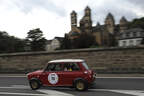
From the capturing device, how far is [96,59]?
43.5 feet

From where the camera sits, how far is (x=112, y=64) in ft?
42.1

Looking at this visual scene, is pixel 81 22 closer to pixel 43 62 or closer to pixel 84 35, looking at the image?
pixel 84 35

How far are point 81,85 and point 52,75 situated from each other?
1517mm

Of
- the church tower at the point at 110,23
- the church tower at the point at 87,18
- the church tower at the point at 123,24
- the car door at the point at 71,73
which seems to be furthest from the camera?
the church tower at the point at 110,23

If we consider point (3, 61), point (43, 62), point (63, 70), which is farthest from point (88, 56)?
point (3, 61)

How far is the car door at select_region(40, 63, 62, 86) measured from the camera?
25.2 feet

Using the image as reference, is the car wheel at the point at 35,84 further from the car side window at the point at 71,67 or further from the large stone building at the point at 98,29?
the large stone building at the point at 98,29

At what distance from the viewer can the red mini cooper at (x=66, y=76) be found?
738cm

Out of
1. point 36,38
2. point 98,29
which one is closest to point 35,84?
point 36,38

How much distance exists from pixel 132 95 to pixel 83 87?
217 centimetres

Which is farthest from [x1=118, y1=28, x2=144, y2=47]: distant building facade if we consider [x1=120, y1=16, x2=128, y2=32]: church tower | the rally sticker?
the rally sticker

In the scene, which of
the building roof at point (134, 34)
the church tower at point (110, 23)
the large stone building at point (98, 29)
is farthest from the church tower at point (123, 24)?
the building roof at point (134, 34)

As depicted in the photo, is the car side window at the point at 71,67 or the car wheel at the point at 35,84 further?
the car wheel at the point at 35,84

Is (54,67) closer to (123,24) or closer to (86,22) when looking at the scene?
(86,22)
